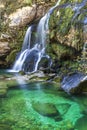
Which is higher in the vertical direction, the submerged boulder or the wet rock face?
the wet rock face

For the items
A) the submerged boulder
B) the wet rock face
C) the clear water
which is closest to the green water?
the clear water

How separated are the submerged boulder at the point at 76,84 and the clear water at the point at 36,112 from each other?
0.31 meters

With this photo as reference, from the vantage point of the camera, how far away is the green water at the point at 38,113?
6406mm

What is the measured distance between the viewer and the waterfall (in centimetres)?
1446

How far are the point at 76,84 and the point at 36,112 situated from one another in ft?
7.96

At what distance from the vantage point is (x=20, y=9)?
17250 mm

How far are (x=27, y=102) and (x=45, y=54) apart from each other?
6009mm

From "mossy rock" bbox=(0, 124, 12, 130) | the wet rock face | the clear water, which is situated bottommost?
the clear water

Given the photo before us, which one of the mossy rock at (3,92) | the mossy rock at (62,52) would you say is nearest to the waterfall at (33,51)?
the mossy rock at (62,52)

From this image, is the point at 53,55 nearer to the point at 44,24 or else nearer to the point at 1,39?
the point at 44,24

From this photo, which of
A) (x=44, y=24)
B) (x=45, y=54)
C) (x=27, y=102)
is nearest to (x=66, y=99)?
(x=27, y=102)

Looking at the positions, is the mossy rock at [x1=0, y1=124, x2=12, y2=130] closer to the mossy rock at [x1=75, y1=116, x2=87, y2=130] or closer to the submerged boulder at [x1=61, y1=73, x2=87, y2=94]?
the mossy rock at [x1=75, y1=116, x2=87, y2=130]

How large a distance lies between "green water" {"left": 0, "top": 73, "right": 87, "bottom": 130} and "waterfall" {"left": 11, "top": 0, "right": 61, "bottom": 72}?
149 inches

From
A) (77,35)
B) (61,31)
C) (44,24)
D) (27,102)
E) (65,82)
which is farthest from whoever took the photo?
(44,24)
